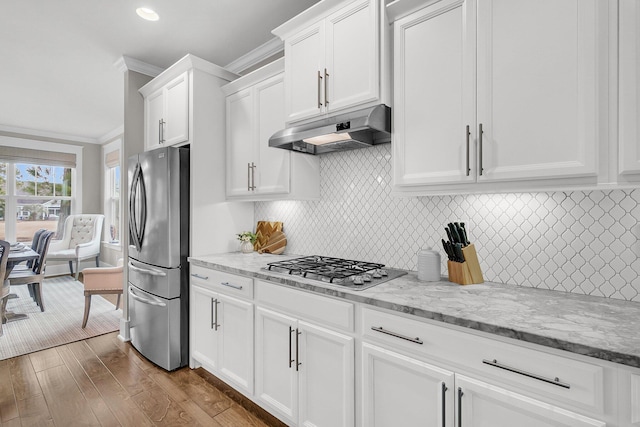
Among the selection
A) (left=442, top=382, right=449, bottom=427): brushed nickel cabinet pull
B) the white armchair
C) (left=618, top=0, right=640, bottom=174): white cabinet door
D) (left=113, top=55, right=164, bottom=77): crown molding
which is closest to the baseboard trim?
(left=442, top=382, right=449, bottom=427): brushed nickel cabinet pull

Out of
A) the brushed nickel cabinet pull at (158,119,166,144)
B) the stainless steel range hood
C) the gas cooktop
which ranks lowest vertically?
the gas cooktop

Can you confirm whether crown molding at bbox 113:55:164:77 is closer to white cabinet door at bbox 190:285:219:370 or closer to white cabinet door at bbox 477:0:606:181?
white cabinet door at bbox 190:285:219:370

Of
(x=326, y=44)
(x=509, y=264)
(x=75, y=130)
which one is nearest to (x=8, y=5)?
(x=326, y=44)

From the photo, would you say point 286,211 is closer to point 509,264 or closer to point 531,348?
point 509,264

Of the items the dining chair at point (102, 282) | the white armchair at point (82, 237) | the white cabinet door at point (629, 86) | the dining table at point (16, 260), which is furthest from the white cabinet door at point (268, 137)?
the white armchair at point (82, 237)

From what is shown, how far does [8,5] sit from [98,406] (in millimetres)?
2960

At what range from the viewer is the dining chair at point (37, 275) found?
12.8ft

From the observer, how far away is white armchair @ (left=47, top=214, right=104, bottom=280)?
6.06m

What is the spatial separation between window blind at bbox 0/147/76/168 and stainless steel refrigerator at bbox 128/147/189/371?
4848 mm

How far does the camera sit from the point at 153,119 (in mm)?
3211

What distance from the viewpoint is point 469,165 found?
1.51m

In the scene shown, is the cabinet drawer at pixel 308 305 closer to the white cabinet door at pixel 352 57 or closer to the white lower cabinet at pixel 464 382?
the white lower cabinet at pixel 464 382

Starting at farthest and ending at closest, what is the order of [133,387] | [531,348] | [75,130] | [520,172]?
[75,130]
[133,387]
[520,172]
[531,348]

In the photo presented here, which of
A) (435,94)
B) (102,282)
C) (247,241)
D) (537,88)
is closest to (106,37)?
(247,241)
